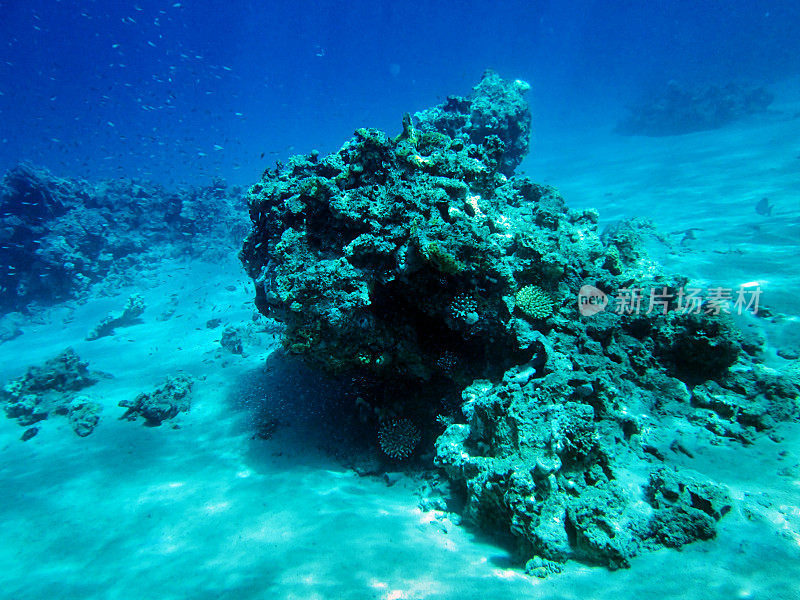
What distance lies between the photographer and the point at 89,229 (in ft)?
61.5

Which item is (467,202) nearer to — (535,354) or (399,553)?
(535,354)

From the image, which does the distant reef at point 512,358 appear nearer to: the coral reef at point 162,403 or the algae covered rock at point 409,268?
the algae covered rock at point 409,268

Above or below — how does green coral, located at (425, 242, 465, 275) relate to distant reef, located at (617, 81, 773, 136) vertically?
below

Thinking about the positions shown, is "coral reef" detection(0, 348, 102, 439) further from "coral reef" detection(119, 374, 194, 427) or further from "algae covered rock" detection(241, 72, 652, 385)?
"algae covered rock" detection(241, 72, 652, 385)

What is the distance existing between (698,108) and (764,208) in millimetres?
27641

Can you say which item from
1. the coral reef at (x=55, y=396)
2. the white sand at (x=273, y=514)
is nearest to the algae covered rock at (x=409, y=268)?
the white sand at (x=273, y=514)

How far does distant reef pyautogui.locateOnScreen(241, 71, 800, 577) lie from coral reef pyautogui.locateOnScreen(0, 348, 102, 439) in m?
5.53

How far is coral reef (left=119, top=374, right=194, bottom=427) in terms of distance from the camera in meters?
7.64

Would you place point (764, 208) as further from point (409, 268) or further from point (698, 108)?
point (698, 108)

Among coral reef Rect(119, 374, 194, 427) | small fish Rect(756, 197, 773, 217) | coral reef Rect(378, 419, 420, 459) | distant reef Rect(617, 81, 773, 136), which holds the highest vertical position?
distant reef Rect(617, 81, 773, 136)

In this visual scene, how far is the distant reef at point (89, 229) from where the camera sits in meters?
17.2

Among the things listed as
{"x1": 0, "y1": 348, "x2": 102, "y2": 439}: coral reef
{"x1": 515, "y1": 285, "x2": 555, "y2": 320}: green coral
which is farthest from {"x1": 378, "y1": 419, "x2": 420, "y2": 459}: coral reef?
{"x1": 0, "y1": 348, "x2": 102, "y2": 439}: coral reef

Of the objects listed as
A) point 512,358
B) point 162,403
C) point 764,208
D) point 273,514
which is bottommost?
point 273,514

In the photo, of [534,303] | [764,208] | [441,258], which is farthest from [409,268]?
[764,208]
